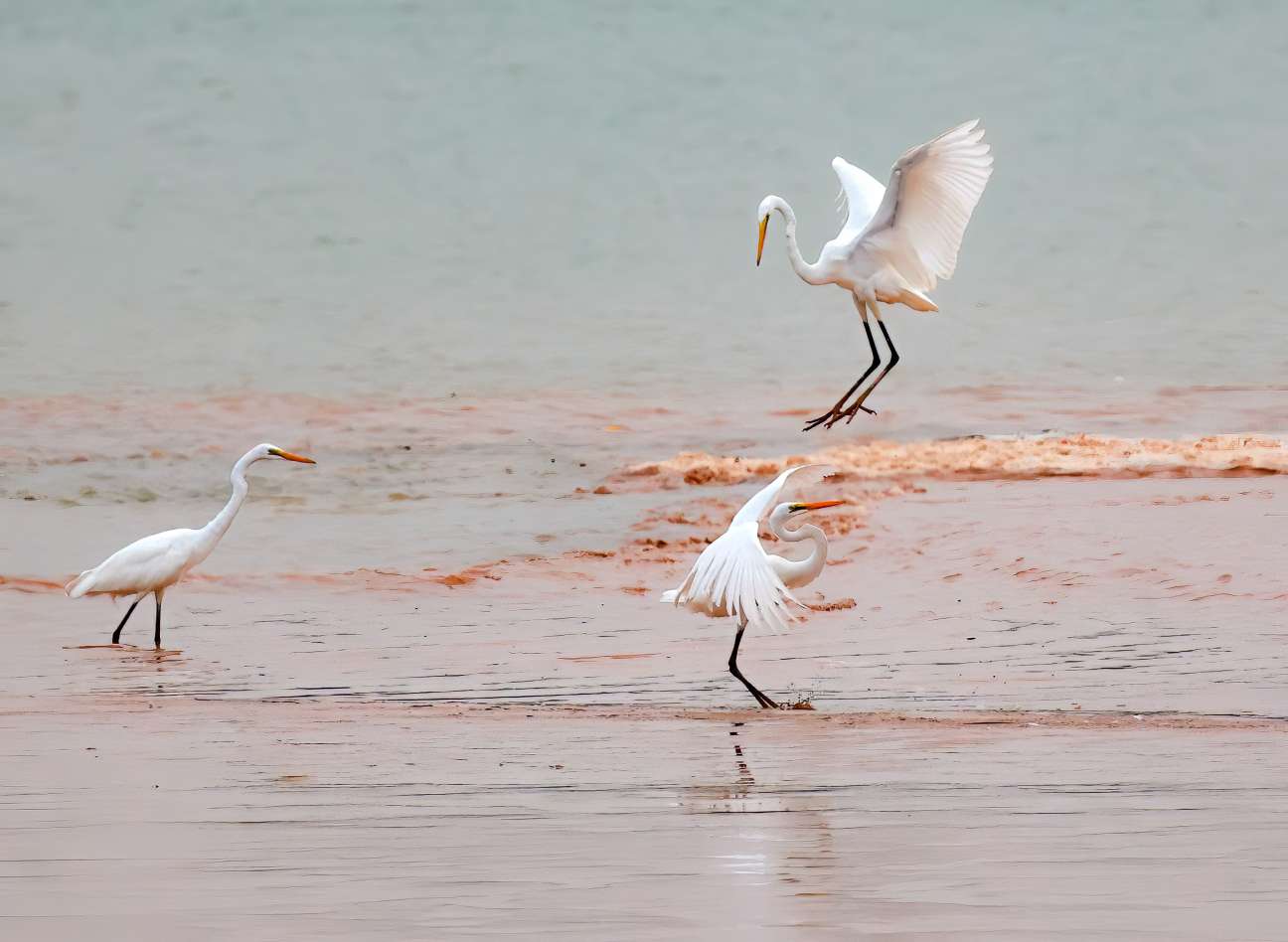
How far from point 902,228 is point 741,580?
5080mm

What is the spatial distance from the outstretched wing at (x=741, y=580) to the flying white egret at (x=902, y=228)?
373cm

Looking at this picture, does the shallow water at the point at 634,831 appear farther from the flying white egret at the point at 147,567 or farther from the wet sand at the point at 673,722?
the flying white egret at the point at 147,567

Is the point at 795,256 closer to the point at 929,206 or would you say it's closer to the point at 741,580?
the point at 929,206

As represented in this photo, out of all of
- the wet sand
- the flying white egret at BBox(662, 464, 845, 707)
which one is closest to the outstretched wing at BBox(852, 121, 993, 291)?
the wet sand

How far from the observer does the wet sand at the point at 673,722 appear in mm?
4602

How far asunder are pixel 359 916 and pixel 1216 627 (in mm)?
6249

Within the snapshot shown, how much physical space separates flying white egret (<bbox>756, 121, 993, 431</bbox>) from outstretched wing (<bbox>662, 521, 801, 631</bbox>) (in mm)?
3731

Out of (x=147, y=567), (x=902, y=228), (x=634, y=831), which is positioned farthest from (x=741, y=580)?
(x=902, y=228)

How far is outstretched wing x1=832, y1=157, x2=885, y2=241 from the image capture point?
13.6m

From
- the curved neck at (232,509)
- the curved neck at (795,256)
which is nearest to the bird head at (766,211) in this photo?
the curved neck at (795,256)

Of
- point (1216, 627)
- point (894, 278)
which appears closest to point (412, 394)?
point (894, 278)

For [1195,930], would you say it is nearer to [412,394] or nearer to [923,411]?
[923,411]

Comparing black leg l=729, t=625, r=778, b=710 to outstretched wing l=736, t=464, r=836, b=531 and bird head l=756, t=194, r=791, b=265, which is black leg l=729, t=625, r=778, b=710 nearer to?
outstretched wing l=736, t=464, r=836, b=531

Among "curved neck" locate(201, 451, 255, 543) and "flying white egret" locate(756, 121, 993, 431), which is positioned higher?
Answer: "flying white egret" locate(756, 121, 993, 431)
